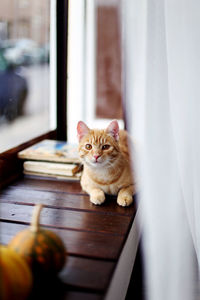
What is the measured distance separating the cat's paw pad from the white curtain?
0.42 feet

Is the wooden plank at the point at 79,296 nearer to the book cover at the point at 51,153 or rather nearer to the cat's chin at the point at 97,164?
the cat's chin at the point at 97,164

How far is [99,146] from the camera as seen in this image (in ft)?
4.49

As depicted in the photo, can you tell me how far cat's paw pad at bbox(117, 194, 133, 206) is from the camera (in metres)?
1.39

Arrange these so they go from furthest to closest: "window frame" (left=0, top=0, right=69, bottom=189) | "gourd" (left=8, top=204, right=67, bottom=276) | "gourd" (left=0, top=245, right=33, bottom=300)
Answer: "window frame" (left=0, top=0, right=69, bottom=189) < "gourd" (left=8, top=204, right=67, bottom=276) < "gourd" (left=0, top=245, right=33, bottom=300)

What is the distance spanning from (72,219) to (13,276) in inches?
22.7

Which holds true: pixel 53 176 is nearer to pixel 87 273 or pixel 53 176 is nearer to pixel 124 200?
pixel 124 200

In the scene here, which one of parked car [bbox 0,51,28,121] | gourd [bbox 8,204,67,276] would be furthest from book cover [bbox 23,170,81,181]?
gourd [bbox 8,204,67,276]

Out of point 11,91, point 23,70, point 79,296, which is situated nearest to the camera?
point 79,296

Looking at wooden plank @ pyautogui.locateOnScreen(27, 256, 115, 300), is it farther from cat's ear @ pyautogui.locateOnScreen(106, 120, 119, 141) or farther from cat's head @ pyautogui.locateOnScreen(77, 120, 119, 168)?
cat's ear @ pyautogui.locateOnScreen(106, 120, 119, 141)

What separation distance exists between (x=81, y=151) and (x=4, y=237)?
48 centimetres

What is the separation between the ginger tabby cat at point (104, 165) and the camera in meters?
1.37

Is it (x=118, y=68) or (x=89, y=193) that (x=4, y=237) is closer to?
(x=89, y=193)

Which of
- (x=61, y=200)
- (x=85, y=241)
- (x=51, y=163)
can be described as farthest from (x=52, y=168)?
(x=85, y=241)

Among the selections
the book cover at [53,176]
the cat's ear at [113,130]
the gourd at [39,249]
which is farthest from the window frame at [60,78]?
the gourd at [39,249]
